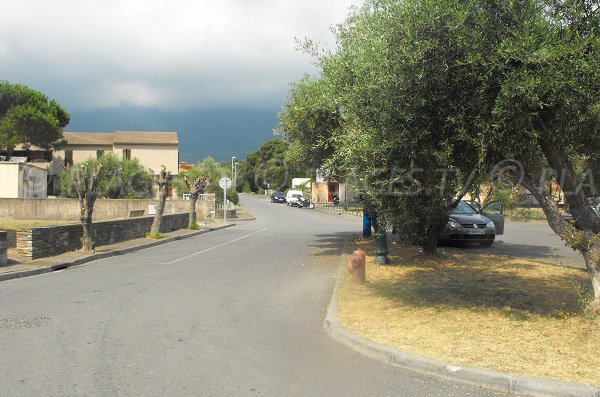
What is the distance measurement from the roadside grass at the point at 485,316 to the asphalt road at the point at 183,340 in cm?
60

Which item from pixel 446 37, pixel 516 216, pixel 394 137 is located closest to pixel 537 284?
pixel 394 137

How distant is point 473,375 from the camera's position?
499cm

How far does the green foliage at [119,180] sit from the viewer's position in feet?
148

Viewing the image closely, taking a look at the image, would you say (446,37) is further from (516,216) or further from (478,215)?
(516,216)

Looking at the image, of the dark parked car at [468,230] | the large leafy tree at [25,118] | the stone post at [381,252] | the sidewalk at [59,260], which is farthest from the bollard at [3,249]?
the large leafy tree at [25,118]

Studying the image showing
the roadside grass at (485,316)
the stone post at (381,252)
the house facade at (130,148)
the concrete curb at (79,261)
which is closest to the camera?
the roadside grass at (485,316)

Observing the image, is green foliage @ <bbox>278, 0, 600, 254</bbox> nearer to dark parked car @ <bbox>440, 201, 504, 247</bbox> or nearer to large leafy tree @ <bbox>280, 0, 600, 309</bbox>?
large leafy tree @ <bbox>280, 0, 600, 309</bbox>

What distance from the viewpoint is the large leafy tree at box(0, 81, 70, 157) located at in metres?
51.1

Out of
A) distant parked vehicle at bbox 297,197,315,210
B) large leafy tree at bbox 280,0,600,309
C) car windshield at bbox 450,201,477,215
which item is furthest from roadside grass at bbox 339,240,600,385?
distant parked vehicle at bbox 297,197,315,210

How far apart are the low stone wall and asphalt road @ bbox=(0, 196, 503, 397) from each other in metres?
2.62

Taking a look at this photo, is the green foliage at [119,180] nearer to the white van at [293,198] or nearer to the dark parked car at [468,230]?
the white van at [293,198]

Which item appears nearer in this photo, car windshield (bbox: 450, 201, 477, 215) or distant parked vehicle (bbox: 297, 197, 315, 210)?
car windshield (bbox: 450, 201, 477, 215)

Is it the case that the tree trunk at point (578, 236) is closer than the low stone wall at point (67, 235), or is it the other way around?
the tree trunk at point (578, 236)

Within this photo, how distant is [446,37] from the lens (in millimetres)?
6309
